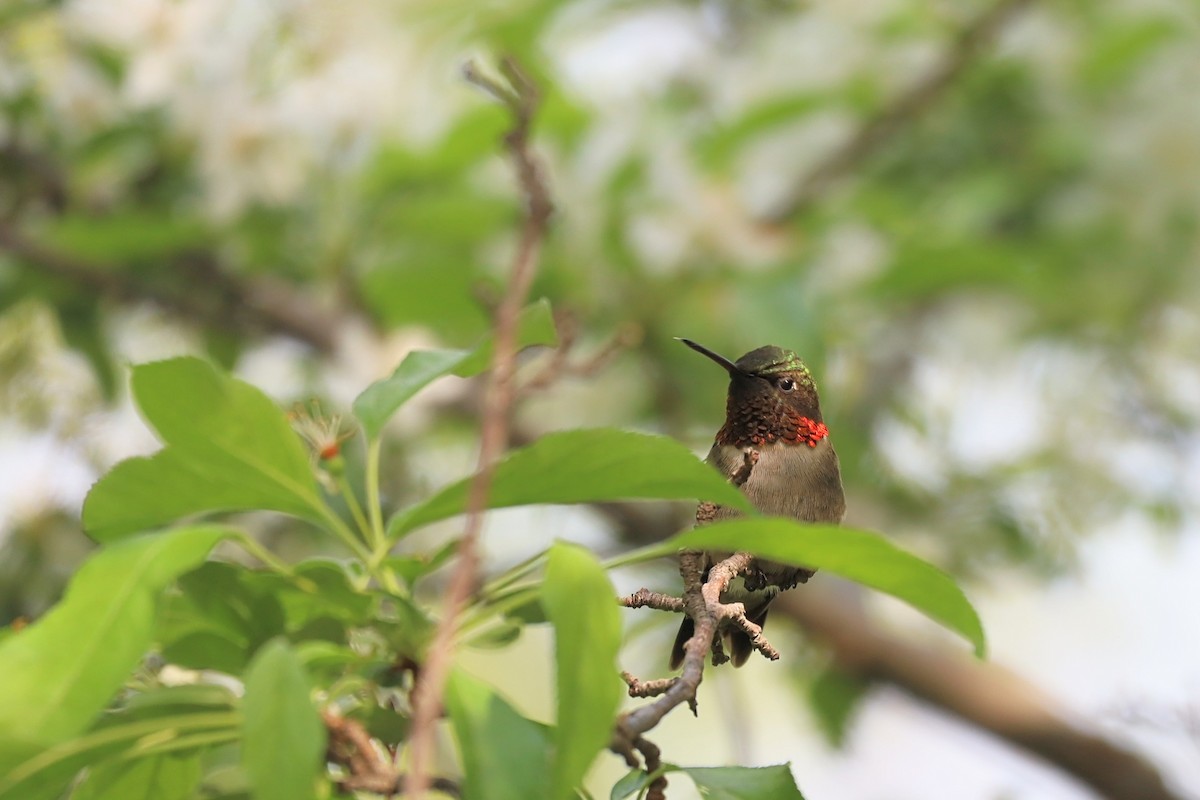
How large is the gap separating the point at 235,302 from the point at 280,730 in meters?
1.08

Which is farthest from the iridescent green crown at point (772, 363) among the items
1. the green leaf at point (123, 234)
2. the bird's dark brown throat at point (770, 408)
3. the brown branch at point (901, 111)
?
the brown branch at point (901, 111)

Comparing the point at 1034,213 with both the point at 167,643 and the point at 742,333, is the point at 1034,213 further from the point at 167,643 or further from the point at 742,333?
the point at 167,643

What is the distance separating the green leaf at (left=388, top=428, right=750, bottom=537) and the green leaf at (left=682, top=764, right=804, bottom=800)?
3.4 inches

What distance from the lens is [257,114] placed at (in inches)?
46.6

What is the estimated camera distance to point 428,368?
41 cm

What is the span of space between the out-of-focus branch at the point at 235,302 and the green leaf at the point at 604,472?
970 millimetres

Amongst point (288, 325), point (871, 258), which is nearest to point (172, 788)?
point (288, 325)

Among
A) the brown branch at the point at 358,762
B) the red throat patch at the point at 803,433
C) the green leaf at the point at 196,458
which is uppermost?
the red throat patch at the point at 803,433

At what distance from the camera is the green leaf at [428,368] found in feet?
1.27

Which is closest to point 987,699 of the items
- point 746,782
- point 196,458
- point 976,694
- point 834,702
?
point 976,694

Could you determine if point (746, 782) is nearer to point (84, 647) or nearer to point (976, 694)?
point (84, 647)

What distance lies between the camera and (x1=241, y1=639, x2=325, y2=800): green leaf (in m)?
0.31

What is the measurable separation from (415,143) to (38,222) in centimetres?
42

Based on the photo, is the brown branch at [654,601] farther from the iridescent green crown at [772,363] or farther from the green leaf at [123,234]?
the green leaf at [123,234]
